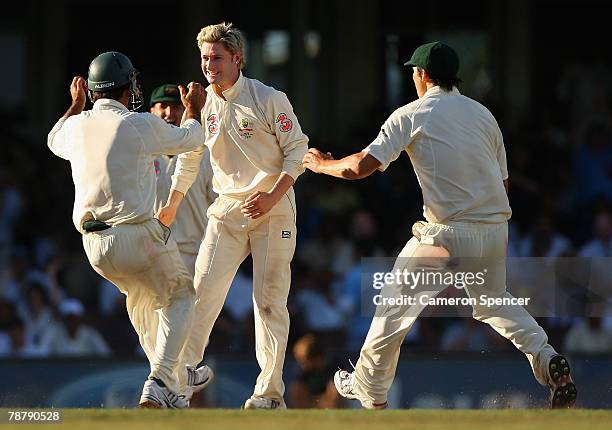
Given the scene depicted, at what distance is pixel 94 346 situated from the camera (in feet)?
43.6

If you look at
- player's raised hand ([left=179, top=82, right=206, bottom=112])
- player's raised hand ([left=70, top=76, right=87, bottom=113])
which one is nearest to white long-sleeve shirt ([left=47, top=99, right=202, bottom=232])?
player's raised hand ([left=70, top=76, right=87, bottom=113])

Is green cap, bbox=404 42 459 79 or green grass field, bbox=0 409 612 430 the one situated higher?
green cap, bbox=404 42 459 79

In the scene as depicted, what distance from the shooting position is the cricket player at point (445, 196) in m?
8.17

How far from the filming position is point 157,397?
8.09 m

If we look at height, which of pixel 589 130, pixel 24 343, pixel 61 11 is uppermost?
pixel 61 11

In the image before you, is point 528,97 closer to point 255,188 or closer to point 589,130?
point 589,130

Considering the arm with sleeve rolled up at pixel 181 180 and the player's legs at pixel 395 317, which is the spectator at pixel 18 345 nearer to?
the arm with sleeve rolled up at pixel 181 180

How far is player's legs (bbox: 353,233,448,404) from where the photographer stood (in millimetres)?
8266

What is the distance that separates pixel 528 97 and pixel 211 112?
844 centimetres

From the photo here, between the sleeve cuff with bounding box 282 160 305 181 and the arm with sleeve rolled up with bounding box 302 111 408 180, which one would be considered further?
the sleeve cuff with bounding box 282 160 305 181

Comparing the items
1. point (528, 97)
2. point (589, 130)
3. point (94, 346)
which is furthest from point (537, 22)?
point (94, 346)

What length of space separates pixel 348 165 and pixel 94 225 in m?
1.38

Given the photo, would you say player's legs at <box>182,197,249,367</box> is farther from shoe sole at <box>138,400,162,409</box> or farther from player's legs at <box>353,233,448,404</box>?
player's legs at <box>353,233,448,404</box>

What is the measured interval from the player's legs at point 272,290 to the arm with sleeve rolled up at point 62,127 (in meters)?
1.24
